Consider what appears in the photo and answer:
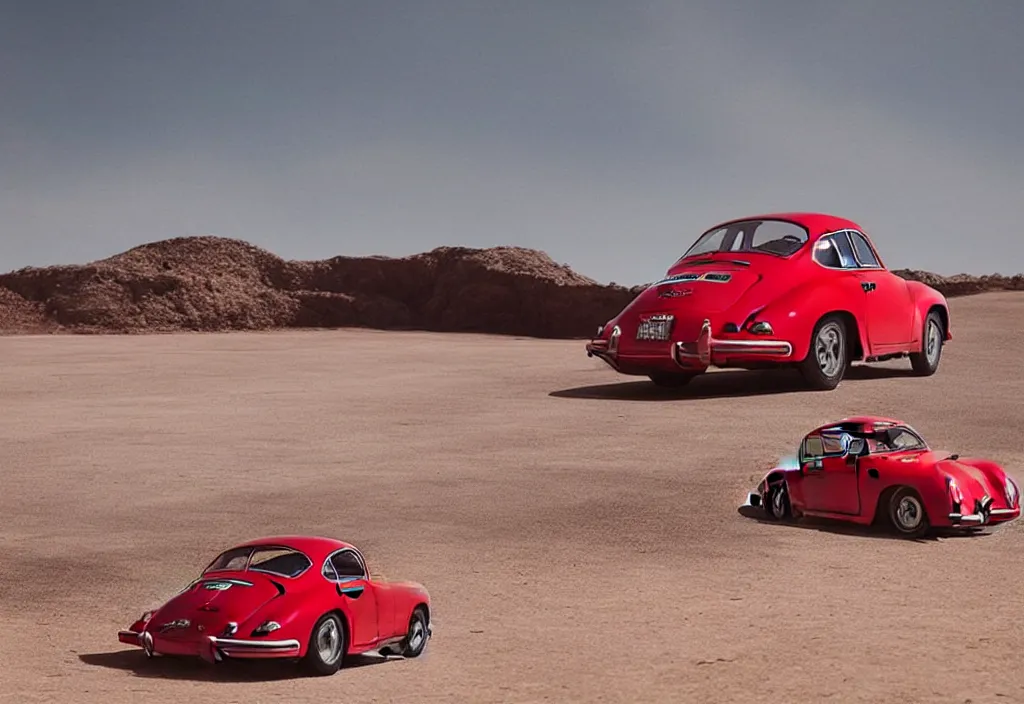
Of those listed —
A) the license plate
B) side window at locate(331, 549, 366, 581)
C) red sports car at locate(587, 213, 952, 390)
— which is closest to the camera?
side window at locate(331, 549, 366, 581)

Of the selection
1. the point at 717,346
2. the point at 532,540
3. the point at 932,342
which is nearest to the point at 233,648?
the point at 532,540

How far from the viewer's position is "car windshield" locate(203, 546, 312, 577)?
903cm

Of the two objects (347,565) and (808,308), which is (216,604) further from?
(808,308)

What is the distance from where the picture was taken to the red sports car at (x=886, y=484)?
1350 centimetres

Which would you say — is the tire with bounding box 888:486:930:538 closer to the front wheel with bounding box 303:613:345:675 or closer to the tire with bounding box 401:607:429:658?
the tire with bounding box 401:607:429:658

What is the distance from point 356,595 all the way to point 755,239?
54.1ft

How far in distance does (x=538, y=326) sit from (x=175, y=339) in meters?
14.8

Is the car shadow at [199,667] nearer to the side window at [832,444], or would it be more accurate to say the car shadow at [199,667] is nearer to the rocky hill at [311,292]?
the side window at [832,444]

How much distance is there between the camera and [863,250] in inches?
973

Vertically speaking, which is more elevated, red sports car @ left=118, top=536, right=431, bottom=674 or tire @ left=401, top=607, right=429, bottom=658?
red sports car @ left=118, top=536, right=431, bottom=674

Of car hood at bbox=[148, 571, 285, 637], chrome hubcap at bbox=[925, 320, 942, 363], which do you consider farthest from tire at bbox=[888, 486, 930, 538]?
chrome hubcap at bbox=[925, 320, 942, 363]

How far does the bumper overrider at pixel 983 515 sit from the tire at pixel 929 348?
12.8 meters

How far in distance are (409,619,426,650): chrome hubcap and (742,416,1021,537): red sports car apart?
5.88 m

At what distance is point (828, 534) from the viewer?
14062 millimetres
